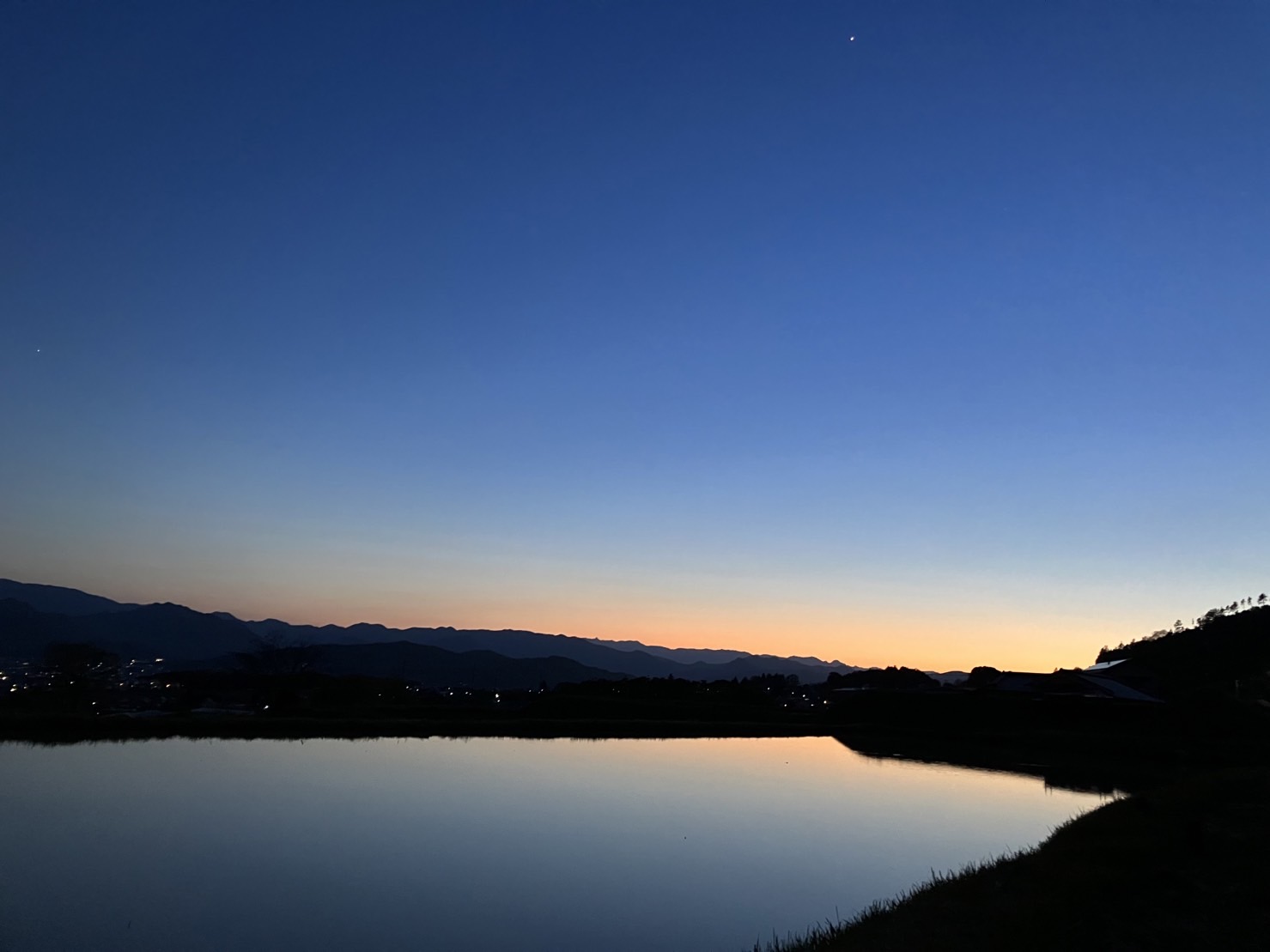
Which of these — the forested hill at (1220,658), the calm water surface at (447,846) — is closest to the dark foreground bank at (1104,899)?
the calm water surface at (447,846)

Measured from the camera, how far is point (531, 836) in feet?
63.6

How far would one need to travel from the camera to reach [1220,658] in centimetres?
7912

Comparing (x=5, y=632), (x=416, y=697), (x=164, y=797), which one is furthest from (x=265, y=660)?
(x=5, y=632)

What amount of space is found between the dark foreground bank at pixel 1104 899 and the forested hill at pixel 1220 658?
5046cm

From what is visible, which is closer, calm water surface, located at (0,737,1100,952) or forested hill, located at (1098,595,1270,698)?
calm water surface, located at (0,737,1100,952)

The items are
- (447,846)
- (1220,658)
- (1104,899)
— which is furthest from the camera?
(1220,658)

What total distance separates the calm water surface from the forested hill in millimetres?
44819

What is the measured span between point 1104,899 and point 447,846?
1323cm

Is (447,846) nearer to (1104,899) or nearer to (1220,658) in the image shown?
(1104,899)

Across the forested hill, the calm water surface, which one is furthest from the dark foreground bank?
the forested hill

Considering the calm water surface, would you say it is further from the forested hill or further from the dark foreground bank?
the forested hill

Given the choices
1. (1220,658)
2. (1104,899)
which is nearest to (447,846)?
(1104,899)

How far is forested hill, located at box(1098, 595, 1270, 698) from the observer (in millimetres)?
63094

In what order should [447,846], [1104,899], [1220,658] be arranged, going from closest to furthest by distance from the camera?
[1104,899]
[447,846]
[1220,658]
